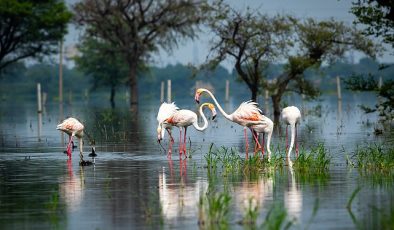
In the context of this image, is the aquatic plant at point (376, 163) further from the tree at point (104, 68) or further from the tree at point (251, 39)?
the tree at point (104, 68)

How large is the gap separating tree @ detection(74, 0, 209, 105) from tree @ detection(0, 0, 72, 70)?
1765 millimetres

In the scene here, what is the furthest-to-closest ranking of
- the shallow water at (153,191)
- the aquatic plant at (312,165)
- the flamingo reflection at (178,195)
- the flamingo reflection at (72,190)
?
the aquatic plant at (312,165) → the flamingo reflection at (72,190) → the flamingo reflection at (178,195) → the shallow water at (153,191)

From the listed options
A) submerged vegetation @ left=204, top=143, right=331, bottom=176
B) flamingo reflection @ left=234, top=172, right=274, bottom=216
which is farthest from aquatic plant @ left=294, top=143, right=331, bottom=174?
flamingo reflection @ left=234, top=172, right=274, bottom=216

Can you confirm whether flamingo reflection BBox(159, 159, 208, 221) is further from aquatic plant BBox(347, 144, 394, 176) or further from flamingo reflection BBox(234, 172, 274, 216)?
aquatic plant BBox(347, 144, 394, 176)

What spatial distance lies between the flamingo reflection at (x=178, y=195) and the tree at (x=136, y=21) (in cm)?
5241

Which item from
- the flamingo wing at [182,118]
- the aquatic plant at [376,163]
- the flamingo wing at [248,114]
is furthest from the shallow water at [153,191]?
the flamingo wing at [248,114]

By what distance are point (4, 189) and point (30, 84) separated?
173 metres

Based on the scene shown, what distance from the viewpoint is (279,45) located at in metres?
48.0

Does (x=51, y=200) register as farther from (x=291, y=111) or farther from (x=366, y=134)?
(x=366, y=134)

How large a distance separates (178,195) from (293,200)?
6.36ft

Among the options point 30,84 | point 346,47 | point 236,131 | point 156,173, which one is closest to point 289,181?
point 156,173

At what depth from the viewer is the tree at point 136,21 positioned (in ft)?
233

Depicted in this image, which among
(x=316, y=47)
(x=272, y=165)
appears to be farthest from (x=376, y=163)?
(x=316, y=47)

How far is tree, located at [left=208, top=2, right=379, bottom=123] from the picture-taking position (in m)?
46.4
